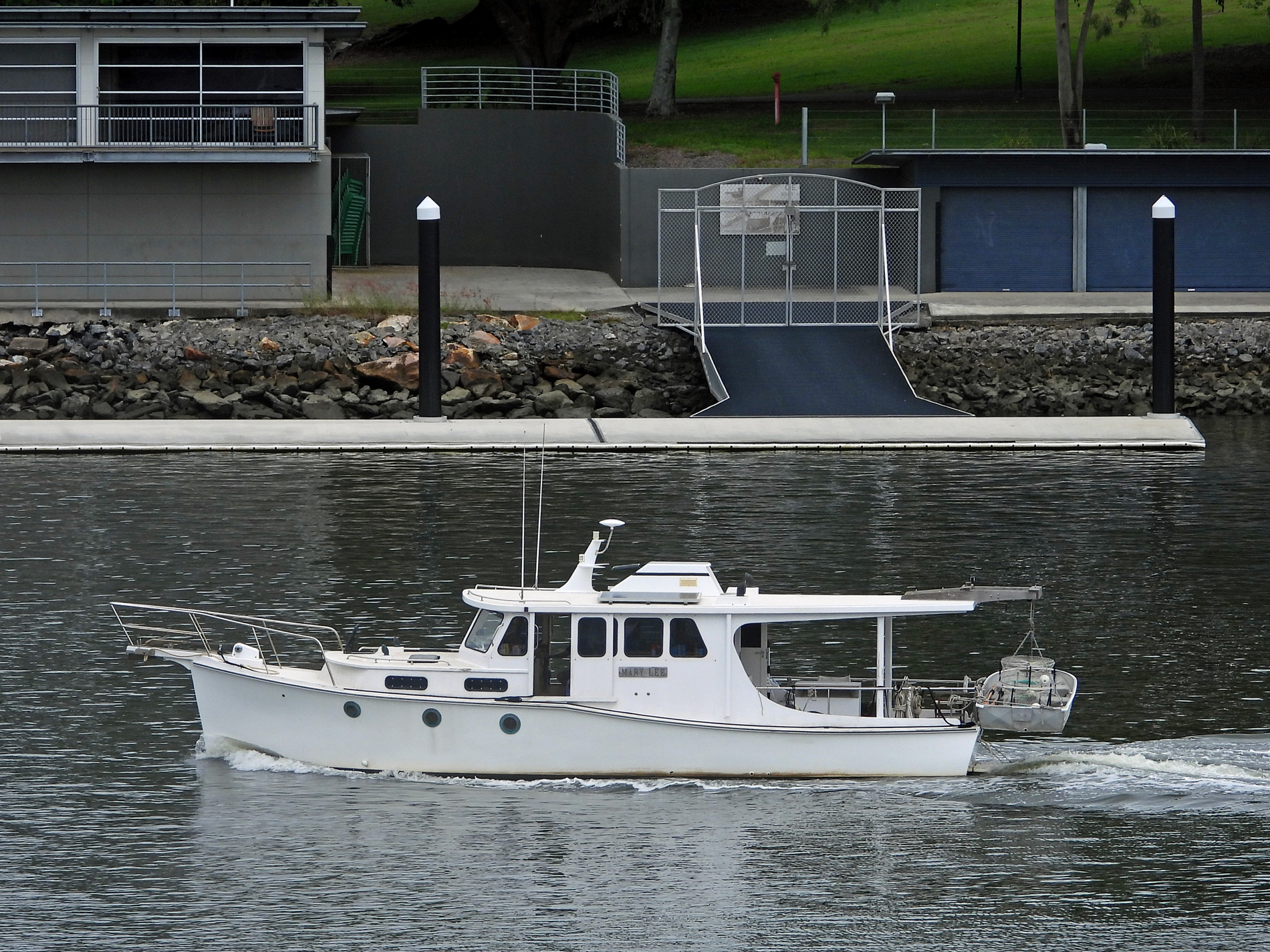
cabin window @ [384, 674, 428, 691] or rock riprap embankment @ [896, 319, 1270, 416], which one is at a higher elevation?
rock riprap embankment @ [896, 319, 1270, 416]

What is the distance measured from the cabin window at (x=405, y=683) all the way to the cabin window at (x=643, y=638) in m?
2.10

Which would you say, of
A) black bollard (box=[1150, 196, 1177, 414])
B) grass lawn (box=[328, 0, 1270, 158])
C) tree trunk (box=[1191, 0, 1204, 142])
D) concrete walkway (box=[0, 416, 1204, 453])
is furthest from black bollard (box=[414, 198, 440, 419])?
tree trunk (box=[1191, 0, 1204, 142])

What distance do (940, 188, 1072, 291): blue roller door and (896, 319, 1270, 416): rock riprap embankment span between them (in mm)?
5330

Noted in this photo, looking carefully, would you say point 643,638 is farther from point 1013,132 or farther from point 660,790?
point 1013,132

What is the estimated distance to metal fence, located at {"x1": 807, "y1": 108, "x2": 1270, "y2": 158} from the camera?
→ 55.4m

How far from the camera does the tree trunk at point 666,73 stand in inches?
2638

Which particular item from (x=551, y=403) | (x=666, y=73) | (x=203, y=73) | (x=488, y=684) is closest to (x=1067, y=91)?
(x=666, y=73)

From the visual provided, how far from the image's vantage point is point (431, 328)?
41375mm

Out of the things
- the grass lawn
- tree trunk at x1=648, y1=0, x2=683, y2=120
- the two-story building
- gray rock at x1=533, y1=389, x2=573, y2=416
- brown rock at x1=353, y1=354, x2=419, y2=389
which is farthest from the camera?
tree trunk at x1=648, y1=0, x2=683, y2=120

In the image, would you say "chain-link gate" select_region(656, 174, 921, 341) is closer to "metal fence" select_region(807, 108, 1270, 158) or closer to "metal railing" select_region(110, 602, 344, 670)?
"metal fence" select_region(807, 108, 1270, 158)

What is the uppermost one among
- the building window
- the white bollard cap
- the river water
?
the building window

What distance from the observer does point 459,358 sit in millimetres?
46500

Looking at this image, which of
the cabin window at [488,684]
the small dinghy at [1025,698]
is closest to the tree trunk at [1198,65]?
the small dinghy at [1025,698]

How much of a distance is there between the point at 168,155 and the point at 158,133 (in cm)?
178
